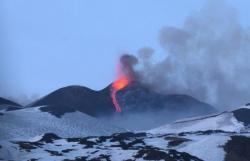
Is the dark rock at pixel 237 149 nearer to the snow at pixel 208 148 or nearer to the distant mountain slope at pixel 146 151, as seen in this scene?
the distant mountain slope at pixel 146 151

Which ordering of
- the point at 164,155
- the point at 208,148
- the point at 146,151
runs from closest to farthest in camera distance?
the point at 164,155, the point at 146,151, the point at 208,148

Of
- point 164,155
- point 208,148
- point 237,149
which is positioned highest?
point 208,148

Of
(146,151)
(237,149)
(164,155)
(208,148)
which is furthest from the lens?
(237,149)

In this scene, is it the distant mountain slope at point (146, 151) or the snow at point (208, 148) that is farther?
the snow at point (208, 148)

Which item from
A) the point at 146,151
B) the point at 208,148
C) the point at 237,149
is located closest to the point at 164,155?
the point at 146,151

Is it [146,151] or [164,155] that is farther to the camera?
[146,151]

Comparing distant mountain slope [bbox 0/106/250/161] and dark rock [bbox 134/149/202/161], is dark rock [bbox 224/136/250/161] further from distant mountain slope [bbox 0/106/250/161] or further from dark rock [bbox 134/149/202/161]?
dark rock [bbox 134/149/202/161]

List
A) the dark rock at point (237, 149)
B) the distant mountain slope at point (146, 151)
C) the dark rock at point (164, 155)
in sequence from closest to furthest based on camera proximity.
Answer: the dark rock at point (164, 155) < the distant mountain slope at point (146, 151) < the dark rock at point (237, 149)

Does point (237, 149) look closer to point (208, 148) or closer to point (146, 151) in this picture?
point (208, 148)

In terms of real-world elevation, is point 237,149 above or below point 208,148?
below

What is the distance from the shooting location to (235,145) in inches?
4289

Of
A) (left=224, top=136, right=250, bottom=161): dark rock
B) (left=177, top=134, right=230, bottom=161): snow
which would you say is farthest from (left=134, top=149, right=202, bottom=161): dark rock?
(left=224, top=136, right=250, bottom=161): dark rock

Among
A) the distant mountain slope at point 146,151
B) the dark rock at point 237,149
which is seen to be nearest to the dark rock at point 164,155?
the distant mountain slope at point 146,151

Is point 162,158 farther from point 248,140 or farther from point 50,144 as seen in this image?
point 50,144
